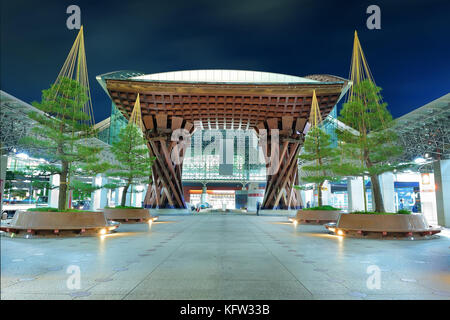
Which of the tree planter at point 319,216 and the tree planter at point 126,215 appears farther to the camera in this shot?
the tree planter at point 319,216

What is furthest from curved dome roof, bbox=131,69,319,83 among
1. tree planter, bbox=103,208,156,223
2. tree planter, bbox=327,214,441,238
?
tree planter, bbox=327,214,441,238

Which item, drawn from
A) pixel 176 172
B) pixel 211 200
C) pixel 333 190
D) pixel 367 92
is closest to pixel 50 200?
pixel 176 172

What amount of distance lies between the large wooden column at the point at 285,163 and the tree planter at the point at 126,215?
1923 centimetres

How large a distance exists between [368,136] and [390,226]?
5.35 meters

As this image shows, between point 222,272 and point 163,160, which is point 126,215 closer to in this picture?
point 163,160

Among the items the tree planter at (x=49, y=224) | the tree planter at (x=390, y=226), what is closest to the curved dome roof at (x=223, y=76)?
the tree planter at (x=390, y=226)

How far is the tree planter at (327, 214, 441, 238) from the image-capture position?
1342cm

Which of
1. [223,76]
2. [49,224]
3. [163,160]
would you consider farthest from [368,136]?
[223,76]

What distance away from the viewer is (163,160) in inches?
1446

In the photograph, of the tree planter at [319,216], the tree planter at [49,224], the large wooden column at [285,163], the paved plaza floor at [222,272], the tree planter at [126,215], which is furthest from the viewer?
the large wooden column at [285,163]

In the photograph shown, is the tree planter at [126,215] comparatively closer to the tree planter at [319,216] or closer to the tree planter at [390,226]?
the tree planter at [319,216]

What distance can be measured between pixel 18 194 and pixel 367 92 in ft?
197

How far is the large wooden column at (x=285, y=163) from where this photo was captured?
3716 cm
